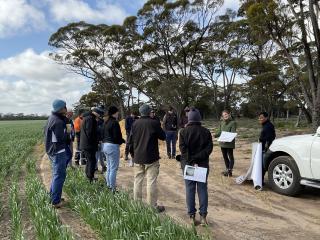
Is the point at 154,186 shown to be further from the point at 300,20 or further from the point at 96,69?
the point at 96,69

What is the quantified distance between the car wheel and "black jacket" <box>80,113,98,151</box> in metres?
3.74

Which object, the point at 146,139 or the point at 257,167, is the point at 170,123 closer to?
the point at 257,167

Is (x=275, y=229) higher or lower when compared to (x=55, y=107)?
lower

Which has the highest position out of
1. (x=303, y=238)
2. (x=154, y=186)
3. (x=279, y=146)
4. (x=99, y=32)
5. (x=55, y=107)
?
(x=99, y=32)

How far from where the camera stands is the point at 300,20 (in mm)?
16891

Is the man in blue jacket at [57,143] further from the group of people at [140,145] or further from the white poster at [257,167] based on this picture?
the white poster at [257,167]

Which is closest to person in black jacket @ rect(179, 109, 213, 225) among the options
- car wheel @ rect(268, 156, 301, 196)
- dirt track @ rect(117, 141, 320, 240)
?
dirt track @ rect(117, 141, 320, 240)

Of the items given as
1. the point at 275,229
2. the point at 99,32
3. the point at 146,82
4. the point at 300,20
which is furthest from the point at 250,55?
the point at 275,229

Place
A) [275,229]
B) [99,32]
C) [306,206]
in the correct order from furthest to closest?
1. [99,32]
2. [306,206]
3. [275,229]

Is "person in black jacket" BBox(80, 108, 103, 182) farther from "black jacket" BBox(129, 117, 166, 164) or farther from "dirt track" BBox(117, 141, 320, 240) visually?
"black jacket" BBox(129, 117, 166, 164)

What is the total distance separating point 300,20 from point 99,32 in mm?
25884

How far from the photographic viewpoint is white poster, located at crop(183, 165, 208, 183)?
20.4 feet

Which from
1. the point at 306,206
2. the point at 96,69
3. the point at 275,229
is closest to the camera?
the point at 275,229

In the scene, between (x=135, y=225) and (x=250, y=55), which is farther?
(x=250, y=55)
